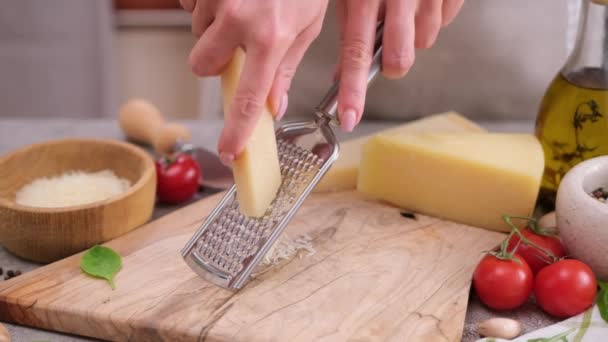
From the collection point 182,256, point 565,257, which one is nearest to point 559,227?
point 565,257

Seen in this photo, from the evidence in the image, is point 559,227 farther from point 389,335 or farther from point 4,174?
point 4,174

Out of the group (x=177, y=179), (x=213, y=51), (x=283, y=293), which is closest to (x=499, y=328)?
(x=283, y=293)

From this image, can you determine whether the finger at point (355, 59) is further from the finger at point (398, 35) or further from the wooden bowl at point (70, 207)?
the wooden bowl at point (70, 207)

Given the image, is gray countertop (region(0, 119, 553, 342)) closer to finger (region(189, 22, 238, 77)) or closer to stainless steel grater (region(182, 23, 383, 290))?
stainless steel grater (region(182, 23, 383, 290))

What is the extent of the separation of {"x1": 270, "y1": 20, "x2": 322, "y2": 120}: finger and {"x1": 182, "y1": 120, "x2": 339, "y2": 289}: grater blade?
0.11 meters

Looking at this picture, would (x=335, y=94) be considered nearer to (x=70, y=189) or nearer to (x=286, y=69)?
(x=286, y=69)

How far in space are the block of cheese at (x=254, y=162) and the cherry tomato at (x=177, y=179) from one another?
313mm

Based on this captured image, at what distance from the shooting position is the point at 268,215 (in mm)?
1094

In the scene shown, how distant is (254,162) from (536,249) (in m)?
0.44

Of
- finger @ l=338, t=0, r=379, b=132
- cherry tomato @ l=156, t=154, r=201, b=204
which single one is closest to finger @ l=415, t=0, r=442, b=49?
finger @ l=338, t=0, r=379, b=132

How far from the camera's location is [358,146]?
4.75 ft

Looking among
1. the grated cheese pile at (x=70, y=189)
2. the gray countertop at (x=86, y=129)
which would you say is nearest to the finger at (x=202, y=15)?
the grated cheese pile at (x=70, y=189)

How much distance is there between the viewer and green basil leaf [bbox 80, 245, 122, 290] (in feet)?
3.56

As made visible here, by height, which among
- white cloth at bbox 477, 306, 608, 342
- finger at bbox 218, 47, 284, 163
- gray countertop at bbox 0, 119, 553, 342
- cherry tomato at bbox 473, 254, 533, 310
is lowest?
gray countertop at bbox 0, 119, 553, 342
